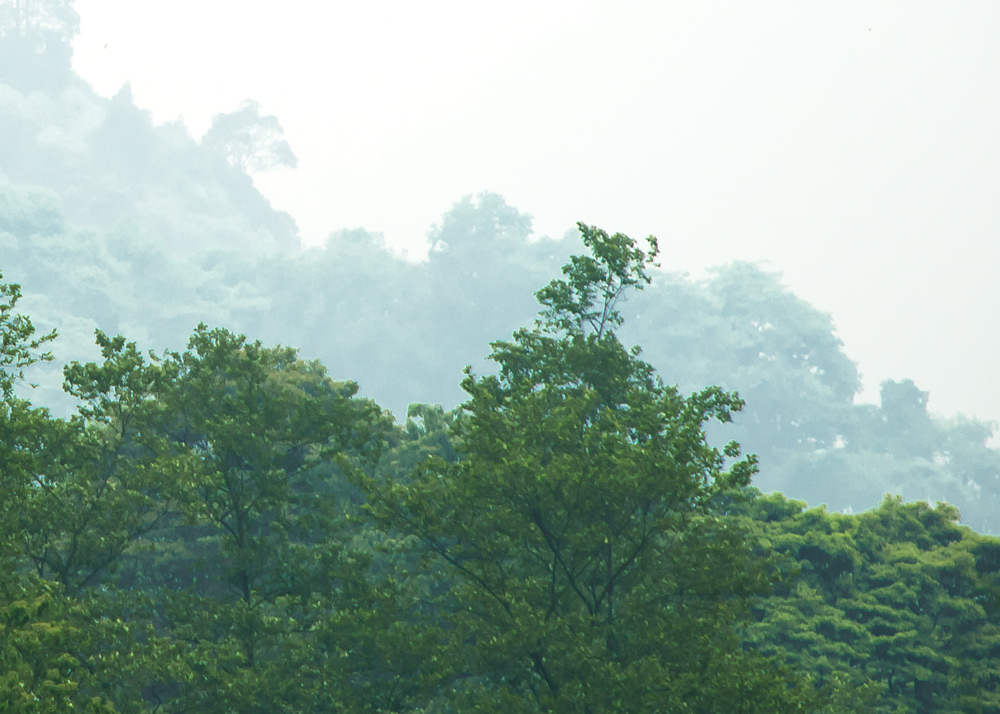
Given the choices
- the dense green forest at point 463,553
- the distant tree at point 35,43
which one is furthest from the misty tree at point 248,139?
the dense green forest at point 463,553

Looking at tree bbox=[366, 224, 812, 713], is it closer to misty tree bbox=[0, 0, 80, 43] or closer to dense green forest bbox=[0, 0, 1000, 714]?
dense green forest bbox=[0, 0, 1000, 714]

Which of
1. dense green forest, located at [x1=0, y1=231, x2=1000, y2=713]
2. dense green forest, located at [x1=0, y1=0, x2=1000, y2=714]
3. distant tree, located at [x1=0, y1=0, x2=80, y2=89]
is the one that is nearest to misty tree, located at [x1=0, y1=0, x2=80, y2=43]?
distant tree, located at [x1=0, y1=0, x2=80, y2=89]

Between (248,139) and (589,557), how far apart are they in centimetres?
14004

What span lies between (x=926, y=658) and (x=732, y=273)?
274 ft

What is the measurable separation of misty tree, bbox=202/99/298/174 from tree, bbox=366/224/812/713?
5341 inches

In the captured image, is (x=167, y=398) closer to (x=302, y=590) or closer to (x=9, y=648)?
(x=302, y=590)

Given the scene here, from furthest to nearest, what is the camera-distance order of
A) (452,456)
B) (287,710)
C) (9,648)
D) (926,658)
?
(452,456), (926,658), (287,710), (9,648)

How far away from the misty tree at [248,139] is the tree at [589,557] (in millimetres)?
135660

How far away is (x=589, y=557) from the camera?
14508 millimetres

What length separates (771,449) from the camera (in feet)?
312

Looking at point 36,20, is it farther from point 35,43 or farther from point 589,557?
point 589,557

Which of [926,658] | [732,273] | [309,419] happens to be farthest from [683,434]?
[732,273]

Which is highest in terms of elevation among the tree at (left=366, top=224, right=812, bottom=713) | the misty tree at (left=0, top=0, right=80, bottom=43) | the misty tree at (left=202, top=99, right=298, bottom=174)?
the misty tree at (left=0, top=0, right=80, bottom=43)

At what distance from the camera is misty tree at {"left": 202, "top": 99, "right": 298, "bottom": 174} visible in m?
143
